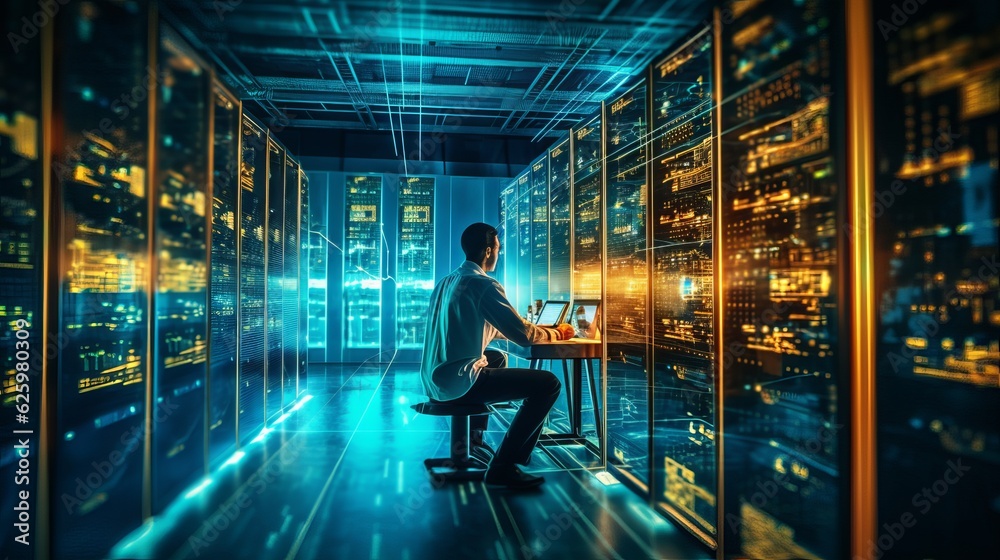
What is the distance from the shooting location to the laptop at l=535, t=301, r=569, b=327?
3520mm

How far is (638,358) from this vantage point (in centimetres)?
276

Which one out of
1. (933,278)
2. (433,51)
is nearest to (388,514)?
(933,278)

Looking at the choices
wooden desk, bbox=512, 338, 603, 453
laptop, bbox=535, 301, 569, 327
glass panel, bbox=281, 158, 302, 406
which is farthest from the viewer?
glass panel, bbox=281, 158, 302, 406

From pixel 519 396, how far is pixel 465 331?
0.43 meters

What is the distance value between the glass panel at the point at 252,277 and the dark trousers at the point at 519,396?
1.64m

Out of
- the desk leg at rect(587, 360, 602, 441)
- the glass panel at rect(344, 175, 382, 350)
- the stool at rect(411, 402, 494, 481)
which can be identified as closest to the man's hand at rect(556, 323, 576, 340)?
the desk leg at rect(587, 360, 602, 441)

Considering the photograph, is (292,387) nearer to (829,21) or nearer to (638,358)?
(638,358)

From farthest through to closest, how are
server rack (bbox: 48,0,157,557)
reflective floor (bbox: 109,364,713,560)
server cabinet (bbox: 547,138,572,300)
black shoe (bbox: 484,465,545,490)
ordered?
server cabinet (bbox: 547,138,572,300) → black shoe (bbox: 484,465,545,490) → reflective floor (bbox: 109,364,713,560) → server rack (bbox: 48,0,157,557)

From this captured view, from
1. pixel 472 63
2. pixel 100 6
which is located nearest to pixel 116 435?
pixel 100 6

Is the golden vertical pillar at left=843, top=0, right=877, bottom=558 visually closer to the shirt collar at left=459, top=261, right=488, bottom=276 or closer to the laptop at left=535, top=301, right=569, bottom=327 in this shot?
the shirt collar at left=459, top=261, right=488, bottom=276

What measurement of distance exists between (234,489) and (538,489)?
5.05 ft

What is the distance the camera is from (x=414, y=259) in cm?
747

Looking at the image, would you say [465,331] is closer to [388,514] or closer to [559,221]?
[388,514]

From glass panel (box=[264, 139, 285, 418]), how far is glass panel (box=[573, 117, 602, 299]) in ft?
7.11
